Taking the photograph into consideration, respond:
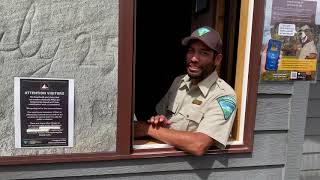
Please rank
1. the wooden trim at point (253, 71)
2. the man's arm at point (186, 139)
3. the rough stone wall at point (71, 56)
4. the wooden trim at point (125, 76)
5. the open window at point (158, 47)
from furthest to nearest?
1. the open window at point (158, 47)
2. the wooden trim at point (253, 71)
3. the man's arm at point (186, 139)
4. the wooden trim at point (125, 76)
5. the rough stone wall at point (71, 56)

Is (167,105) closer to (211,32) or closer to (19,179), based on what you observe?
(211,32)

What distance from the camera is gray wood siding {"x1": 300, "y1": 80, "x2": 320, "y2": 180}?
140 inches

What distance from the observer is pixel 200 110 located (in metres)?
2.41

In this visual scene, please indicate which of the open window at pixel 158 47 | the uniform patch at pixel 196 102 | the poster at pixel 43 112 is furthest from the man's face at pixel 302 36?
the poster at pixel 43 112

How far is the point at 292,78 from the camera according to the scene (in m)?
2.52

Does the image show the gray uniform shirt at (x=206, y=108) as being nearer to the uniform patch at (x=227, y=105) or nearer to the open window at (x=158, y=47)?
the uniform patch at (x=227, y=105)

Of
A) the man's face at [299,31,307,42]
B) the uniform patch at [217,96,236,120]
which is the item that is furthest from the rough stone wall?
the man's face at [299,31,307,42]

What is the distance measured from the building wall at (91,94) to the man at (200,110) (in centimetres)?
16

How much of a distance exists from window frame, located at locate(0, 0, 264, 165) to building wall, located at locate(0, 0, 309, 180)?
3 cm

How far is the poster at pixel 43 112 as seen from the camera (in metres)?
2.09

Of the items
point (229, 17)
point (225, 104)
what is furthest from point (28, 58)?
point (229, 17)

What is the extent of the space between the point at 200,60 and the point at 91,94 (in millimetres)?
704

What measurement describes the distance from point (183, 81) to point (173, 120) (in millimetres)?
318

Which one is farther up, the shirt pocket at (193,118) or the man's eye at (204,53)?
the man's eye at (204,53)
